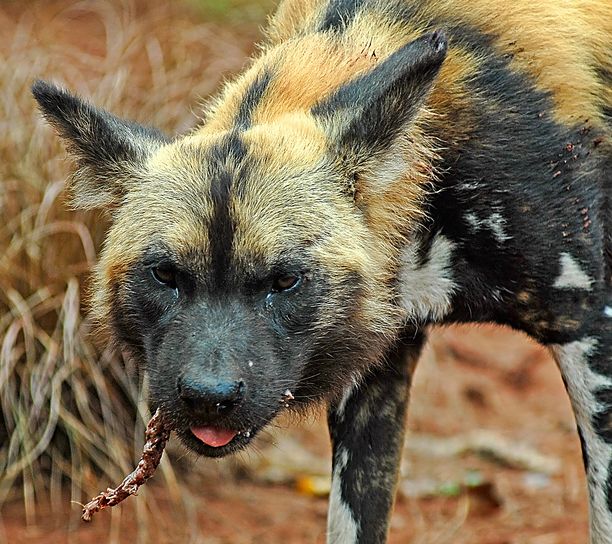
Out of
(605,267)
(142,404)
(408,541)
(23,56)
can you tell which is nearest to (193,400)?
(605,267)

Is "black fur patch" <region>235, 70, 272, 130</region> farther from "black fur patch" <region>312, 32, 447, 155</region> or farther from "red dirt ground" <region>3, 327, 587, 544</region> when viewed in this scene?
"red dirt ground" <region>3, 327, 587, 544</region>

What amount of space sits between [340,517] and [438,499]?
5.31ft

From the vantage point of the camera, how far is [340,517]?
399 cm

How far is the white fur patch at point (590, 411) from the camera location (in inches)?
142

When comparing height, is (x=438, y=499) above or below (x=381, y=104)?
below

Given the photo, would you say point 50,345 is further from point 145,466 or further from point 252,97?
point 252,97

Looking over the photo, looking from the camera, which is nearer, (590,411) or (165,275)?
(165,275)

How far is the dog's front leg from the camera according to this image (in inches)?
157

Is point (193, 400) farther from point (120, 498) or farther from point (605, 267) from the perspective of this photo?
point (605, 267)

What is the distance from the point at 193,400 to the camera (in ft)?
9.77

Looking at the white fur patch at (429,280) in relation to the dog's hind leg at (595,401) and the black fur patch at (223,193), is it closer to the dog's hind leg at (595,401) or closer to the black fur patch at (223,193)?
the dog's hind leg at (595,401)

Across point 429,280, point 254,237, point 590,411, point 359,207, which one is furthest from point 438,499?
point 254,237

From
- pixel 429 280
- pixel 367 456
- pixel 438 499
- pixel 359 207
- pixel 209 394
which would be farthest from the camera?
pixel 438 499

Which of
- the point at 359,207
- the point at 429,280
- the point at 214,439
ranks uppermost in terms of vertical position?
the point at 359,207
